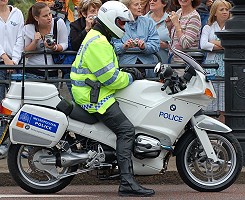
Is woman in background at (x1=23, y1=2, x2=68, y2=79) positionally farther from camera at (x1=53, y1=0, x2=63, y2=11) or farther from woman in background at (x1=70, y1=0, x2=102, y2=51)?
camera at (x1=53, y1=0, x2=63, y2=11)

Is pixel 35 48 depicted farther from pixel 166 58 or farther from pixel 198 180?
pixel 198 180

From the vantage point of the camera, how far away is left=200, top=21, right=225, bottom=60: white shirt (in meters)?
11.4

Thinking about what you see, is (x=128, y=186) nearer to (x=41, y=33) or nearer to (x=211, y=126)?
(x=211, y=126)

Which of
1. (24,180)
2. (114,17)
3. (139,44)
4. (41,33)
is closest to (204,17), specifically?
(139,44)

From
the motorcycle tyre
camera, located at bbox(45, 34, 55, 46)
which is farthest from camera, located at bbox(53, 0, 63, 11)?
the motorcycle tyre

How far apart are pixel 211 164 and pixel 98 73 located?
1513 mm

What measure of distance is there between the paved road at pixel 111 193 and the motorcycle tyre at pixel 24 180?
0.07 metres

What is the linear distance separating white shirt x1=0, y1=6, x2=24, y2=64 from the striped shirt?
1.93 metres

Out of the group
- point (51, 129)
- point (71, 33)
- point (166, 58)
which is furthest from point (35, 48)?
point (51, 129)

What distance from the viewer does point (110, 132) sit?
905 centimetres

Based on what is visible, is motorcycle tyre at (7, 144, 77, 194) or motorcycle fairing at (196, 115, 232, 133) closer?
motorcycle tyre at (7, 144, 77, 194)

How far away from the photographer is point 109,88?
888 cm

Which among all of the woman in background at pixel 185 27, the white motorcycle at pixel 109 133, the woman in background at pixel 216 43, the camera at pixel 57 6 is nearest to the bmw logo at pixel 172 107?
the white motorcycle at pixel 109 133

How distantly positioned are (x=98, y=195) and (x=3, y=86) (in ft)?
7.83
